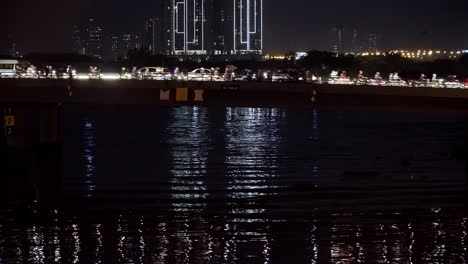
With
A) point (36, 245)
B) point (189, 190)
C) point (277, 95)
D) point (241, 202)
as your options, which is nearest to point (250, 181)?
point (189, 190)

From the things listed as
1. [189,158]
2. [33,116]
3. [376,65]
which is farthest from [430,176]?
[376,65]

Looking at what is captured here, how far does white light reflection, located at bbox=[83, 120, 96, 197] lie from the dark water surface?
0.19 m

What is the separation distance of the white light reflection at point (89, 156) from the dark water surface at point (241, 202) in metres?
0.19

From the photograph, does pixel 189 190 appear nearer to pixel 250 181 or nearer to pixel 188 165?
pixel 250 181

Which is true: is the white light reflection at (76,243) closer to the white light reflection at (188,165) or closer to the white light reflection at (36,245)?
the white light reflection at (36,245)

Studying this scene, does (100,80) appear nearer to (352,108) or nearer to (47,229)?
(352,108)

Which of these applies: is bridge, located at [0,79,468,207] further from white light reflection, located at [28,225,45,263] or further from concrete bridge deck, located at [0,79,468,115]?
white light reflection, located at [28,225,45,263]

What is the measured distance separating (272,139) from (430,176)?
38.8 metres

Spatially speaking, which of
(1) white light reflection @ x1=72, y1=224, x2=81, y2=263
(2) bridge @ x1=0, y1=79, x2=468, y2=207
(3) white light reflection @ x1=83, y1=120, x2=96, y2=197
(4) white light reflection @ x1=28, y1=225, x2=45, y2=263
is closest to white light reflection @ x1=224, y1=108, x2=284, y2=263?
(2) bridge @ x1=0, y1=79, x2=468, y2=207

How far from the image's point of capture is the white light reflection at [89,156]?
58438 mm

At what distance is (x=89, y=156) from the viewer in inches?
3115

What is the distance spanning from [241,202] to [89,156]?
30.8 m

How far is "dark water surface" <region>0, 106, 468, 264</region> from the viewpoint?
3709 centimetres

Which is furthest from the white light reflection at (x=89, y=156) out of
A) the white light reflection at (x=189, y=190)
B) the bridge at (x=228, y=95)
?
the white light reflection at (x=189, y=190)
